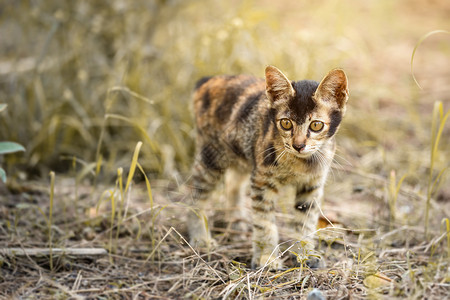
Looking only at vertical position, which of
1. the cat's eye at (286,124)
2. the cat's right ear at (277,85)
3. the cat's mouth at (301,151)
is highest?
the cat's right ear at (277,85)

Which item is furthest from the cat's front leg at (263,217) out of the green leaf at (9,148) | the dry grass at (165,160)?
the green leaf at (9,148)

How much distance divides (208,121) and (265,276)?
131 centimetres

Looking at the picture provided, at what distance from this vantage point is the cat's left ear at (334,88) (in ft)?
8.97

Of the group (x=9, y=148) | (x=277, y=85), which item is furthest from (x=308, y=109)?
(x=9, y=148)

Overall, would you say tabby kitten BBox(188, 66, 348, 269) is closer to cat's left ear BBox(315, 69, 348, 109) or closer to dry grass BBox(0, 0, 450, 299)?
cat's left ear BBox(315, 69, 348, 109)

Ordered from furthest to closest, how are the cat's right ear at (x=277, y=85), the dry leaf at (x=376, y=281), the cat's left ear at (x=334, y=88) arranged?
the cat's right ear at (x=277, y=85)
the cat's left ear at (x=334, y=88)
the dry leaf at (x=376, y=281)

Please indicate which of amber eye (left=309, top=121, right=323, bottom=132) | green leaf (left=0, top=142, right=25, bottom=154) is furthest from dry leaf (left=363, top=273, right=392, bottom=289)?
green leaf (left=0, top=142, right=25, bottom=154)

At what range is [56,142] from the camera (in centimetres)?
473

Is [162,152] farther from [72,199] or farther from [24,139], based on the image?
[24,139]

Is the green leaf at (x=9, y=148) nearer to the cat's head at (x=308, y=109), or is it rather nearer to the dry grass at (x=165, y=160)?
the dry grass at (x=165, y=160)

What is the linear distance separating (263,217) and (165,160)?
156 centimetres

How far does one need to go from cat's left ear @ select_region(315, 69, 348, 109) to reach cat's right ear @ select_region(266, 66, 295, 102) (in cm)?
17

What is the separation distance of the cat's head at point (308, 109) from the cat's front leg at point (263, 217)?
0.38m

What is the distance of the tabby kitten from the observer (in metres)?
2.81
